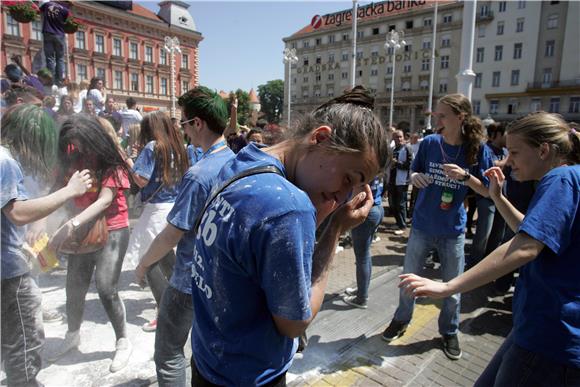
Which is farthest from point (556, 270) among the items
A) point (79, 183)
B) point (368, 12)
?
point (368, 12)

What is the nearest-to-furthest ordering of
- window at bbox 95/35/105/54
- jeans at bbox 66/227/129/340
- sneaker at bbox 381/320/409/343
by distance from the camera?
jeans at bbox 66/227/129/340
sneaker at bbox 381/320/409/343
window at bbox 95/35/105/54

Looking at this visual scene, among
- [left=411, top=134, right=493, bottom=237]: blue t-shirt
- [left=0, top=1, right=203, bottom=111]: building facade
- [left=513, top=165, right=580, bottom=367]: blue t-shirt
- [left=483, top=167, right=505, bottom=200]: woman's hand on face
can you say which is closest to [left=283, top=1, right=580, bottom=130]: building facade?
[left=0, top=1, right=203, bottom=111]: building facade

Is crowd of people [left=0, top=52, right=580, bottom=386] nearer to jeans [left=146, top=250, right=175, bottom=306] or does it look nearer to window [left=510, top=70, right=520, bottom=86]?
jeans [left=146, top=250, right=175, bottom=306]

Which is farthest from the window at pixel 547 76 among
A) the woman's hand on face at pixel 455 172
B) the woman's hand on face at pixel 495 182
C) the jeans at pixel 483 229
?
the woman's hand on face at pixel 495 182

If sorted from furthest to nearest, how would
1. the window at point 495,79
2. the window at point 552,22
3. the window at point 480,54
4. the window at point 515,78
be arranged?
the window at point 480,54 < the window at point 495,79 < the window at point 515,78 < the window at point 552,22

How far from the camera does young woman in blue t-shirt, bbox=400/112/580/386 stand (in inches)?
59.6

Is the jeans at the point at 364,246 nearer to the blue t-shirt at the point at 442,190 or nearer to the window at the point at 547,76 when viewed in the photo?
the blue t-shirt at the point at 442,190

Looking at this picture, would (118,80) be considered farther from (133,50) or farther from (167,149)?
(167,149)

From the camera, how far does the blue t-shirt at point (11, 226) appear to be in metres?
1.84

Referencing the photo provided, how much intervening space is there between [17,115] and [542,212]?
111 inches

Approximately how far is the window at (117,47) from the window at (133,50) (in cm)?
115

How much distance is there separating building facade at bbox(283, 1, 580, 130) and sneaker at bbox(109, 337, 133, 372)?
35.1 meters

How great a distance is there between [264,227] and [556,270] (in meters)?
1.36

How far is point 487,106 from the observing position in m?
48.0
